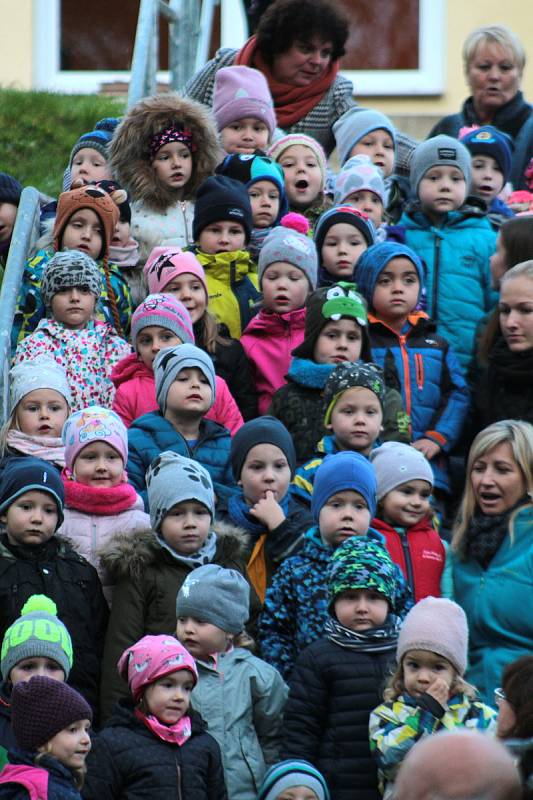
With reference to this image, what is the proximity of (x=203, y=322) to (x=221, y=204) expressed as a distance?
2.74 feet

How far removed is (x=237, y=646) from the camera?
7637 mm

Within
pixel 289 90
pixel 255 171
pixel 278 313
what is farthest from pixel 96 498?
pixel 289 90

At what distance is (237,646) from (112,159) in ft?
14.2

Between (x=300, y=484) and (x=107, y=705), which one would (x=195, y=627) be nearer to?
(x=107, y=705)

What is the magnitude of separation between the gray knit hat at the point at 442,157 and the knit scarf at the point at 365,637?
3.91 m

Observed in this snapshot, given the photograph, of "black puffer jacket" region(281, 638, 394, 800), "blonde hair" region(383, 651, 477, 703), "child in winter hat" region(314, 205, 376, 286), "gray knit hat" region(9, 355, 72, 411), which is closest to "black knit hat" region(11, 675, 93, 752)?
"black puffer jacket" region(281, 638, 394, 800)

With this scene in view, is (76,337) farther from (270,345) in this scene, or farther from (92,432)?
(92,432)

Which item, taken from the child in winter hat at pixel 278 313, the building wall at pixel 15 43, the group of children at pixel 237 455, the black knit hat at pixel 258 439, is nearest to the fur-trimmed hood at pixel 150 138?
the group of children at pixel 237 455

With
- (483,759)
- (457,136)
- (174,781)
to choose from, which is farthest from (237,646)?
(457,136)

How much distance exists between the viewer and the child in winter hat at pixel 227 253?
1025 centimetres

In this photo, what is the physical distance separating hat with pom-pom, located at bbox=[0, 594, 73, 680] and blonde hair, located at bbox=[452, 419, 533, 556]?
1.83 meters

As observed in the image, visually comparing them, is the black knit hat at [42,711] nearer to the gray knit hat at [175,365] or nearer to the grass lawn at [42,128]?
the gray knit hat at [175,365]

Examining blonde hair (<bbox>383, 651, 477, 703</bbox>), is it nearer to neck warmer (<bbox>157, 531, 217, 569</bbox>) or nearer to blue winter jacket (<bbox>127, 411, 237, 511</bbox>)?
neck warmer (<bbox>157, 531, 217, 569</bbox>)

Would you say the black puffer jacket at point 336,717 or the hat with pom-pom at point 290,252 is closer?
the black puffer jacket at point 336,717
